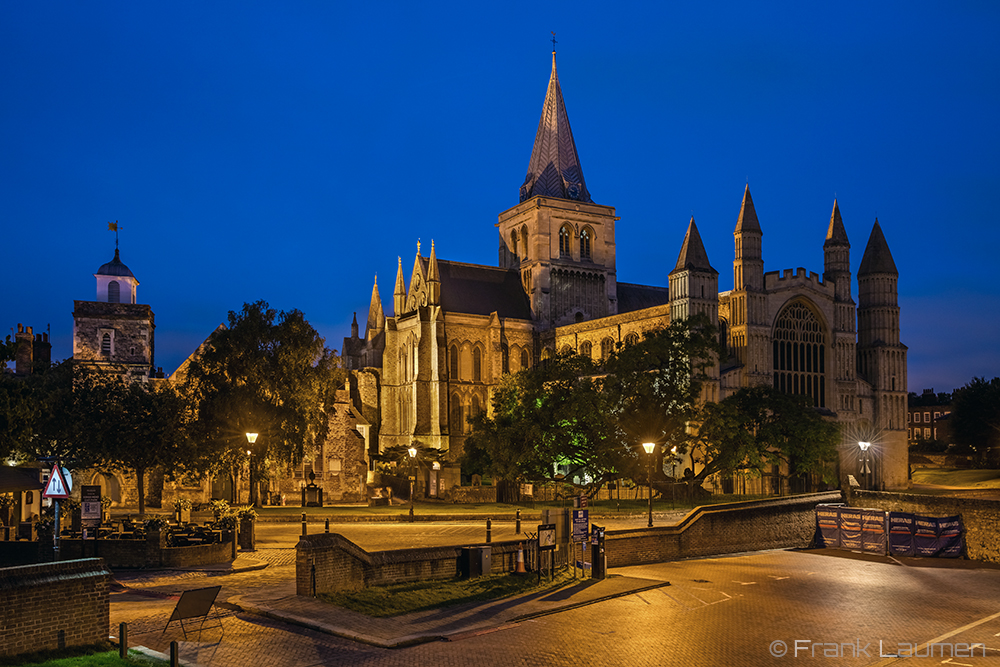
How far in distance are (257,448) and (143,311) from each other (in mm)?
21283

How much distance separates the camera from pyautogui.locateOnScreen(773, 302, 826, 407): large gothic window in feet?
209

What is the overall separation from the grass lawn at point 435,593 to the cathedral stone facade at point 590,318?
89.3 ft

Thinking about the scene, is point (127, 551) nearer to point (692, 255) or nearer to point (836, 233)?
point (692, 255)

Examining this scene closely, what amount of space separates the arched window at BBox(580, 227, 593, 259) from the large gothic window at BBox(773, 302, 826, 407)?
2358cm

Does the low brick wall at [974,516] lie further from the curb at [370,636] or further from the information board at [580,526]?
the curb at [370,636]

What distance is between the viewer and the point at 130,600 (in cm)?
1916

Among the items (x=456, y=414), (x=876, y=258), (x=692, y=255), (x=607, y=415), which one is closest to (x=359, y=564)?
(x=607, y=415)

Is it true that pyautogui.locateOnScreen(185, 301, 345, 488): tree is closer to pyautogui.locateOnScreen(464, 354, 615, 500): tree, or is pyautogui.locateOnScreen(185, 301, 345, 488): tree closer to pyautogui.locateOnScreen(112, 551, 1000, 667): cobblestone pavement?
pyautogui.locateOnScreen(464, 354, 615, 500): tree

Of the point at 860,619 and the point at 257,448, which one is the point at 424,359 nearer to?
the point at 257,448

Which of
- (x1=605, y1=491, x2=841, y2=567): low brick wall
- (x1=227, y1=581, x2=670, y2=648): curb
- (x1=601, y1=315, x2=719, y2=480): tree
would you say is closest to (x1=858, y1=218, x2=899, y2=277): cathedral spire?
(x1=601, y1=315, x2=719, y2=480): tree

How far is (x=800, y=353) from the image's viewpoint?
64.5m

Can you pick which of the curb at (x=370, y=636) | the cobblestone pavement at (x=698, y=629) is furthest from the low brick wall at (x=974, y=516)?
the curb at (x=370, y=636)

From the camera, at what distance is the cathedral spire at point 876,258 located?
231 feet

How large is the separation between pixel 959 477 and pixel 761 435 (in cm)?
3500
